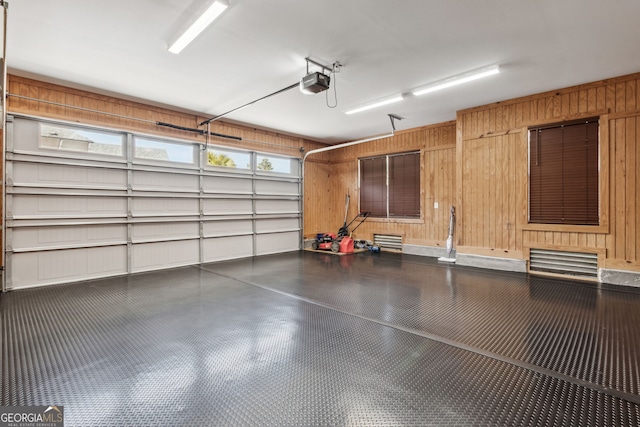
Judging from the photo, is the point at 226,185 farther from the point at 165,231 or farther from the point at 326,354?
the point at 326,354

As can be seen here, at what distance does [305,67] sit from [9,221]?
5.14m

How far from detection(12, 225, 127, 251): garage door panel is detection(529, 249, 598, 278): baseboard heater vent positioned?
780 centimetres

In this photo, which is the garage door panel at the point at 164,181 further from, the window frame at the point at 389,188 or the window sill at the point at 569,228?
the window sill at the point at 569,228

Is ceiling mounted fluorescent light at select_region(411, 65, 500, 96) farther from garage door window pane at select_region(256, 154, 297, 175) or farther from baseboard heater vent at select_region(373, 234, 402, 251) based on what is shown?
garage door window pane at select_region(256, 154, 297, 175)

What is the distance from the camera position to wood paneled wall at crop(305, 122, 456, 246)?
7355 millimetres

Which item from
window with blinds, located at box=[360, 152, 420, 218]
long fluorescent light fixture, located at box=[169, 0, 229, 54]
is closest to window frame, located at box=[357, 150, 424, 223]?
window with blinds, located at box=[360, 152, 420, 218]

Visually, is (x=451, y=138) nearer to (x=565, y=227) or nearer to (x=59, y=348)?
(x=565, y=227)

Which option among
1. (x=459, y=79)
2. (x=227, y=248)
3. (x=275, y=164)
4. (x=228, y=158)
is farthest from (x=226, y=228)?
(x=459, y=79)

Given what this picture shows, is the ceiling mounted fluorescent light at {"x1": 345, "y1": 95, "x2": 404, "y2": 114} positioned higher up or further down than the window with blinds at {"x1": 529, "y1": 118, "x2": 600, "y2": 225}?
higher up

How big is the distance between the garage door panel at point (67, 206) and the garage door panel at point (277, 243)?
3279 millimetres

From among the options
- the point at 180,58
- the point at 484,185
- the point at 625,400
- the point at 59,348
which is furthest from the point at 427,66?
the point at 59,348

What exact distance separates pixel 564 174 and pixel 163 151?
7.76m

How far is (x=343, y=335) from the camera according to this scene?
116 inches

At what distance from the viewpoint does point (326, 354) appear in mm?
2559
